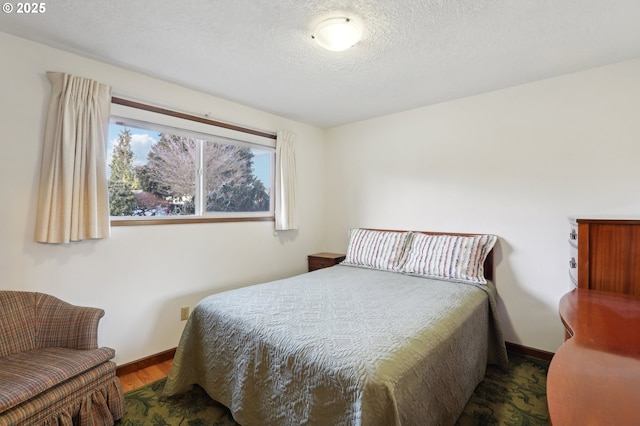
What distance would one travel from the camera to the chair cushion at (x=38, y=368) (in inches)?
50.5

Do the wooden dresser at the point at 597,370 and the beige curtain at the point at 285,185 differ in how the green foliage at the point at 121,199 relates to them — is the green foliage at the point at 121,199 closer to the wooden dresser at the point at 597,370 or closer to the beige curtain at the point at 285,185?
the beige curtain at the point at 285,185

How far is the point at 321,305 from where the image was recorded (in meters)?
1.90

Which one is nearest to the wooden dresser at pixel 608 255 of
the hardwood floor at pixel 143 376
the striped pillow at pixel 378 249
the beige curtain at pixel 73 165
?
the striped pillow at pixel 378 249

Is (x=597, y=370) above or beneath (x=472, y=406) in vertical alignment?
above

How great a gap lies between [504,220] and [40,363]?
327 cm

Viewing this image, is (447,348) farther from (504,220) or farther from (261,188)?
(261,188)

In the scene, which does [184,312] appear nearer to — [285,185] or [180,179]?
[180,179]

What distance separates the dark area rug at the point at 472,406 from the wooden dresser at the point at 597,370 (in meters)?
0.80

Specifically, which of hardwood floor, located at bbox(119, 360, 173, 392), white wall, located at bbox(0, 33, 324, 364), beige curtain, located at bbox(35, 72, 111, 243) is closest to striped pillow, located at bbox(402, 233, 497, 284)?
white wall, located at bbox(0, 33, 324, 364)

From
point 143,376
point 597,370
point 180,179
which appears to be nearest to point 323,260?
point 180,179

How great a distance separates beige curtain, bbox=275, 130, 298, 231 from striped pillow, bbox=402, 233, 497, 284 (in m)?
1.34

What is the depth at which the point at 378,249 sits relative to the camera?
302 cm

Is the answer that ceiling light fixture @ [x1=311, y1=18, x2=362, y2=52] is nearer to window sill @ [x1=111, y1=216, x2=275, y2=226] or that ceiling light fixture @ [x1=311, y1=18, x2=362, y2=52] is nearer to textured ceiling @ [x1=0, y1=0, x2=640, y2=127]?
textured ceiling @ [x1=0, y1=0, x2=640, y2=127]

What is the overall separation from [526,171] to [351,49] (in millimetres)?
1767
